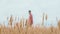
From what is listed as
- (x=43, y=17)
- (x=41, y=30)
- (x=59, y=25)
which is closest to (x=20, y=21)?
(x=43, y=17)

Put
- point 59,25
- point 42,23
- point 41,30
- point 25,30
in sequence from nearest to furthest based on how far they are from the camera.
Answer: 1. point 59,25
2. point 25,30
3. point 42,23
4. point 41,30

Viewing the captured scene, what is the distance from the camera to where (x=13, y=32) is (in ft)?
9.46

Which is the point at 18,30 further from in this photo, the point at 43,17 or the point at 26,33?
the point at 43,17

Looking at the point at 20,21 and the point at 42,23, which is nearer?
the point at 20,21

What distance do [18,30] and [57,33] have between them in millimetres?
632

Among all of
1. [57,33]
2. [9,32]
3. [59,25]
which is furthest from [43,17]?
[9,32]

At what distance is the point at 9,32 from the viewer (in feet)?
9.77

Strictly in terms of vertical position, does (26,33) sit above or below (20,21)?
below

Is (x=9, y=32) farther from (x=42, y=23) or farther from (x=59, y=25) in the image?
(x=59, y=25)

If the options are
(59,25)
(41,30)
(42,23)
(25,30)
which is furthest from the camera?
(41,30)

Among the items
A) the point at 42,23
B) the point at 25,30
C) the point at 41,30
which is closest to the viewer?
the point at 25,30

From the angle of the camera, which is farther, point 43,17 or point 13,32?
point 13,32

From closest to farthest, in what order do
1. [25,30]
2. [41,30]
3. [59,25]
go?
[59,25] → [25,30] → [41,30]

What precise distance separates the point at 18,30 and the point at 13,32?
27 centimetres
